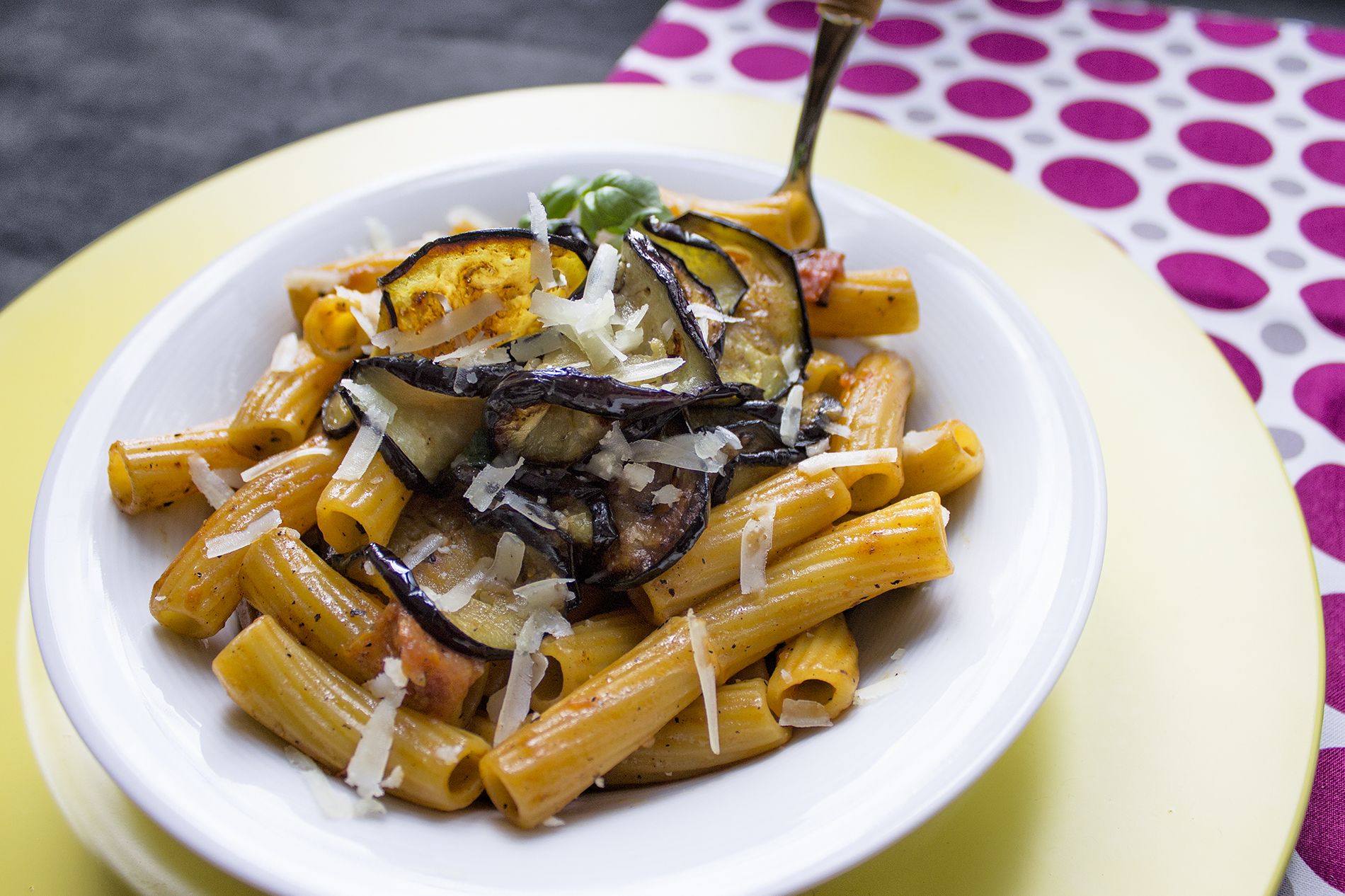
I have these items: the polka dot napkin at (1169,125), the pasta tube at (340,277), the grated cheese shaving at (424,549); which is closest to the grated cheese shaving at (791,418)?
the grated cheese shaving at (424,549)

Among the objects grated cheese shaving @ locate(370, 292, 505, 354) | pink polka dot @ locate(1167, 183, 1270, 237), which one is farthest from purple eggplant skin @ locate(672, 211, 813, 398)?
pink polka dot @ locate(1167, 183, 1270, 237)

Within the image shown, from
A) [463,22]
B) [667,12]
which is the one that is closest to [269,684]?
[667,12]

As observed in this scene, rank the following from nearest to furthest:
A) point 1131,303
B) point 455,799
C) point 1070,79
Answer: point 455,799, point 1131,303, point 1070,79

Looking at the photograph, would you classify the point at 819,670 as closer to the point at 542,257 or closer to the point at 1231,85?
the point at 542,257

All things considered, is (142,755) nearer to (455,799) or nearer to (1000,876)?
(455,799)

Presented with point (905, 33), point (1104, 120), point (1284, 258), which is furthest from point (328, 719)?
point (905, 33)

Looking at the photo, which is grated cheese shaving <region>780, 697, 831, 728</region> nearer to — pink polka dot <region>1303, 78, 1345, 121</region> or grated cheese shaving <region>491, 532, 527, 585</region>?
grated cheese shaving <region>491, 532, 527, 585</region>

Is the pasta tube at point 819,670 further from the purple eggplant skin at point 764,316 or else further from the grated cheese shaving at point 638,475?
the purple eggplant skin at point 764,316
